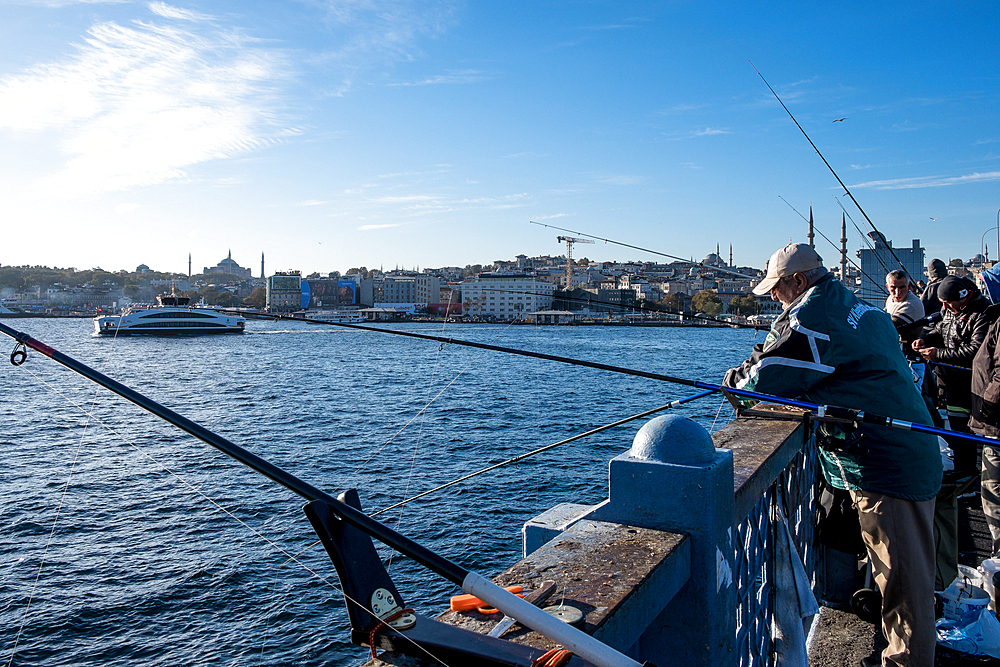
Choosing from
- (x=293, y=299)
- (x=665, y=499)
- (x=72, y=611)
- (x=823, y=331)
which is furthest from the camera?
(x=293, y=299)

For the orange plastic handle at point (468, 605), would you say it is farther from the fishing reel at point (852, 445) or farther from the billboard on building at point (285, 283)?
the billboard on building at point (285, 283)

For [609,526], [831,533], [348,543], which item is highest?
[348,543]

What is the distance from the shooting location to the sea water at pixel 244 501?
9070 millimetres

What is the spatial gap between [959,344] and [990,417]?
1.12 m

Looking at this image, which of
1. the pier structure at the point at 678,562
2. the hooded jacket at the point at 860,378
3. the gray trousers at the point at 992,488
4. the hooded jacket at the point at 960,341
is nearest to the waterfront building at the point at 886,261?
the hooded jacket at the point at 960,341

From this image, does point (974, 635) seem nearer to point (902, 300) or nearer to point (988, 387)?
point (988, 387)

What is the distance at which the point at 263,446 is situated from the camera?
20.1 m

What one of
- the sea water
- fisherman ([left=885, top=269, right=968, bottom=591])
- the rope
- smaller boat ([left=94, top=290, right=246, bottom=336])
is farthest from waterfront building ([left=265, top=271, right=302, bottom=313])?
the rope

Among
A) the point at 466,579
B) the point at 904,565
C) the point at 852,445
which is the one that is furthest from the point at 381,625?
the point at 904,565

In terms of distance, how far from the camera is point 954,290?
460cm

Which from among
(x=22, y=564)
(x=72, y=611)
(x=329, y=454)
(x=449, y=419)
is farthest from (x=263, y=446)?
(x=72, y=611)

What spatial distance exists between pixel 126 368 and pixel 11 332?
144ft

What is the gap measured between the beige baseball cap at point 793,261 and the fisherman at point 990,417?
1663 millimetres

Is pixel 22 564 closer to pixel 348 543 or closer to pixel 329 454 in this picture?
pixel 329 454
